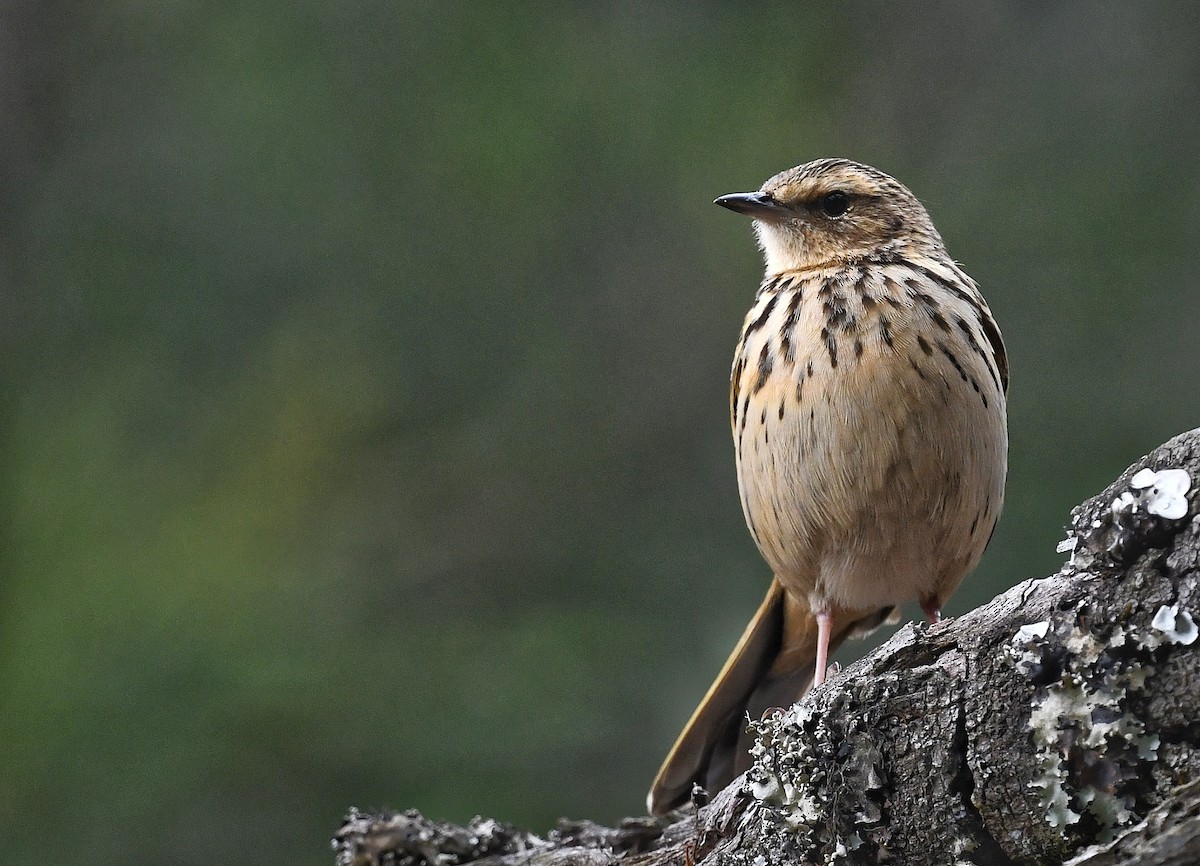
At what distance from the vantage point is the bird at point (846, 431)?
3.62m

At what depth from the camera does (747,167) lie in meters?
6.97

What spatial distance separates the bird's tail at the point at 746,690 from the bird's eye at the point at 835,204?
4.03ft

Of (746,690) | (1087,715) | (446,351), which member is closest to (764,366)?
(746,690)

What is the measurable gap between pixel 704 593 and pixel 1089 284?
93.5 inches

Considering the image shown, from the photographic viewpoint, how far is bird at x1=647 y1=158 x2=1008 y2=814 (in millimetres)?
3623

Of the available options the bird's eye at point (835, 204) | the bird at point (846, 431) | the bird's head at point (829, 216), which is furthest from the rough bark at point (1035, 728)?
the bird's eye at point (835, 204)

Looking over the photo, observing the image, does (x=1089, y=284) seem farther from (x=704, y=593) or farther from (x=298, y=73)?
(x=298, y=73)

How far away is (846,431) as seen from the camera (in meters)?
3.62

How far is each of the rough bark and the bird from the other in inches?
42.7

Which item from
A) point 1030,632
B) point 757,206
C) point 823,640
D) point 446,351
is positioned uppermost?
point 446,351

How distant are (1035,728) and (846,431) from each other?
147 cm

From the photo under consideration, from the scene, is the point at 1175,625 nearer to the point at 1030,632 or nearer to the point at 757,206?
the point at 1030,632

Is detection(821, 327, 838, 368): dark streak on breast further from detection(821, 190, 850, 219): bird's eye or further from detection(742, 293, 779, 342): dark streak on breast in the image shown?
detection(821, 190, 850, 219): bird's eye

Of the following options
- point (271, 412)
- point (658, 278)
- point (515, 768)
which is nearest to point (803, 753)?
point (515, 768)
